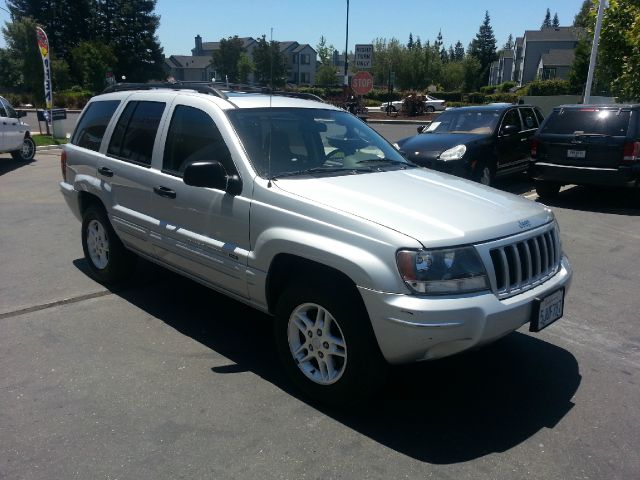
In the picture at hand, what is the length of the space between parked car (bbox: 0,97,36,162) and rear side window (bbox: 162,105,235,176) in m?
11.0

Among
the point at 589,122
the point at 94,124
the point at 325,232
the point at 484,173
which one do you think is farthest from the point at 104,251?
the point at 589,122

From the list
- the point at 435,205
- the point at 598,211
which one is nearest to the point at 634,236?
the point at 598,211

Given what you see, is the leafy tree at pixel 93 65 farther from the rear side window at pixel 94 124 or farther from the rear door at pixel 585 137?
the rear side window at pixel 94 124

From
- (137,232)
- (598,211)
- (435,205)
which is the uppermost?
(435,205)

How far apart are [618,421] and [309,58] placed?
322ft

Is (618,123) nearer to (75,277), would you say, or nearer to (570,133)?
(570,133)

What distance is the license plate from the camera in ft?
11.1

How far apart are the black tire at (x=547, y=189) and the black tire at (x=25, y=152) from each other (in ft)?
41.2

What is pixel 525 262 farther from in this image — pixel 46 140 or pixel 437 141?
pixel 46 140

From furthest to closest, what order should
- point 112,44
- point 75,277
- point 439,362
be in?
point 112,44
point 75,277
point 439,362

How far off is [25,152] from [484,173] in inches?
462

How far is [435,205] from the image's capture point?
3568 millimetres

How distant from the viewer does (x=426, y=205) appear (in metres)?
3.55

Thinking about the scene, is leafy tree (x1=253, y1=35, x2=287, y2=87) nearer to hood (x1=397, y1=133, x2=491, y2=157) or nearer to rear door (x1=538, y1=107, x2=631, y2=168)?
hood (x1=397, y1=133, x2=491, y2=157)
